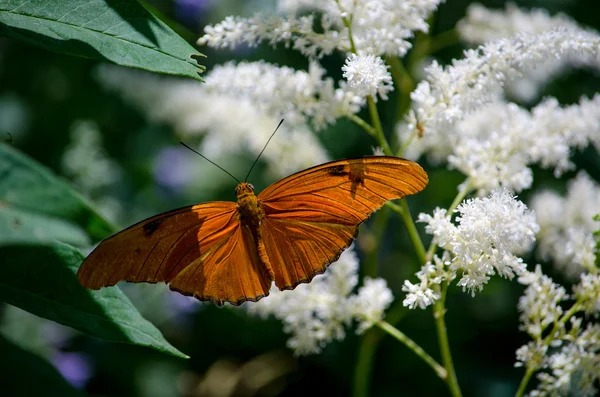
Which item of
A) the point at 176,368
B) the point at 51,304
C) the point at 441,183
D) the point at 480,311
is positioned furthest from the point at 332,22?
the point at 176,368

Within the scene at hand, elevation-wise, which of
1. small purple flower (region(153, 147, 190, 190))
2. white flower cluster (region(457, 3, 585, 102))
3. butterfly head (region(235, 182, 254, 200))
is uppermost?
small purple flower (region(153, 147, 190, 190))

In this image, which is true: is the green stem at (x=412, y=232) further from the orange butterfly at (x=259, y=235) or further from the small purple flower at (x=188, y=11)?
the small purple flower at (x=188, y=11)

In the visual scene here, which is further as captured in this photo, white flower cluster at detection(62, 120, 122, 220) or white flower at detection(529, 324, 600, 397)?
white flower cluster at detection(62, 120, 122, 220)

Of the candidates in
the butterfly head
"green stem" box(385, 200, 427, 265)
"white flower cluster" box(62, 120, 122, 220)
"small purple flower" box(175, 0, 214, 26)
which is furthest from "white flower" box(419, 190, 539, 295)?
"small purple flower" box(175, 0, 214, 26)

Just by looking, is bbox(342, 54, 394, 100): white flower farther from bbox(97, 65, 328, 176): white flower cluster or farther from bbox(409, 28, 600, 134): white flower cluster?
bbox(97, 65, 328, 176): white flower cluster

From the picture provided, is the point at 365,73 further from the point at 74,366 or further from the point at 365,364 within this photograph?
the point at 74,366

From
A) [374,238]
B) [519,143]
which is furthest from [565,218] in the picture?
[374,238]
